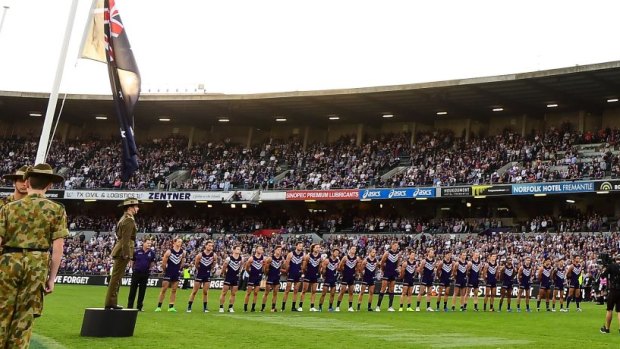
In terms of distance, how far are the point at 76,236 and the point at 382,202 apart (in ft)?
81.7

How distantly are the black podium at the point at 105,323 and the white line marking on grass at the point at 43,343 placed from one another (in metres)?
0.69

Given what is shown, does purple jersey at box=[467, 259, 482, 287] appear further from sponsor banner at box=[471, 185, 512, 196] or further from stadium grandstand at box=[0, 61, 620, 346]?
sponsor banner at box=[471, 185, 512, 196]

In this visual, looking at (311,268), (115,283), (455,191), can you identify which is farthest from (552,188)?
(115,283)

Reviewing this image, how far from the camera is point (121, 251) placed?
Result: 14.2m

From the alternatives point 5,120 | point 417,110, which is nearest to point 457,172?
point 417,110

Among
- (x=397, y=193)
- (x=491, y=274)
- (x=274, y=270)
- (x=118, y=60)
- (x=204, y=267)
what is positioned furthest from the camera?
(x=397, y=193)

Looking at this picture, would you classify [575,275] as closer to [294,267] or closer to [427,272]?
[427,272]

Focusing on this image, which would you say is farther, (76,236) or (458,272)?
(76,236)

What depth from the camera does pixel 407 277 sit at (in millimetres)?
25281

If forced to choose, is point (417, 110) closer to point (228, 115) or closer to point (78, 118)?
point (228, 115)

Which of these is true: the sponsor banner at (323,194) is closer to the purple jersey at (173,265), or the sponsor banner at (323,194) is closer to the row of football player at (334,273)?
the row of football player at (334,273)

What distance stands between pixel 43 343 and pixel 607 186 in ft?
121

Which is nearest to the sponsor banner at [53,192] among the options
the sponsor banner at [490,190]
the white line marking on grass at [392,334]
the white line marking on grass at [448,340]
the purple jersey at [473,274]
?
the sponsor banner at [490,190]

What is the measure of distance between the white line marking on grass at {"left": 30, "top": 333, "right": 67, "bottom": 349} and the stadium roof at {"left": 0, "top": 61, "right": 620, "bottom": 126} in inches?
1447
